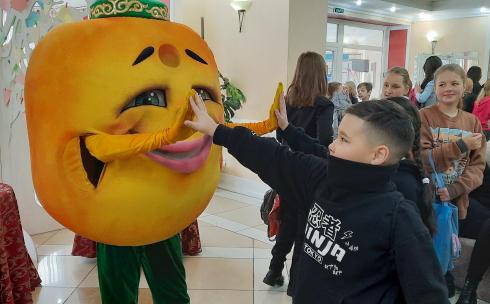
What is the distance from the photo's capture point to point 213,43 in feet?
17.4

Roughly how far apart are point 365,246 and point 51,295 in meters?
2.15

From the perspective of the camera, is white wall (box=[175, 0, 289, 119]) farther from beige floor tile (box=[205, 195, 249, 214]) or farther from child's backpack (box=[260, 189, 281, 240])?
child's backpack (box=[260, 189, 281, 240])

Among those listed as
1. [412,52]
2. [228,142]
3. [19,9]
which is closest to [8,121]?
[19,9]

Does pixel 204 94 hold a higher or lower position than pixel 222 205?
higher

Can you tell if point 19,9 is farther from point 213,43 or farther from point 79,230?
point 213,43

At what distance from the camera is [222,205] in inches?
179

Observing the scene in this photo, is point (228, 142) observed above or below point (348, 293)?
above

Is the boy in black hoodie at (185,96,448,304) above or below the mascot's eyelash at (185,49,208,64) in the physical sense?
below

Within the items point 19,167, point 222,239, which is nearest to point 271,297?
point 222,239

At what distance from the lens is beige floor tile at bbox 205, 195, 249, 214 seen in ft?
14.3

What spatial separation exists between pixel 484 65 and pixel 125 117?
10088 mm

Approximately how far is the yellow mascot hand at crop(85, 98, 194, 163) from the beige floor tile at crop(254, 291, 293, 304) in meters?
1.52

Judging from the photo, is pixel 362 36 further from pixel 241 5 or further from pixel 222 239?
pixel 222 239

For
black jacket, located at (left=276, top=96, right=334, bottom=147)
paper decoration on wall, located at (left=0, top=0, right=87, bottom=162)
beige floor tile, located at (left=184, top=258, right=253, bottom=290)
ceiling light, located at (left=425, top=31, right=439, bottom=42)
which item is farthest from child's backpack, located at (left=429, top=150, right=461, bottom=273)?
ceiling light, located at (left=425, top=31, right=439, bottom=42)
